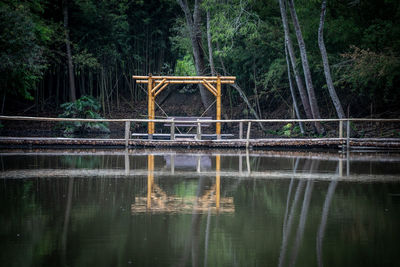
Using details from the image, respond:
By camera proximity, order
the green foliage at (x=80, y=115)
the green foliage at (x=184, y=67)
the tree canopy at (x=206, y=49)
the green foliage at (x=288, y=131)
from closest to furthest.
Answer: the tree canopy at (x=206, y=49) < the green foliage at (x=288, y=131) < the green foliage at (x=80, y=115) < the green foliage at (x=184, y=67)

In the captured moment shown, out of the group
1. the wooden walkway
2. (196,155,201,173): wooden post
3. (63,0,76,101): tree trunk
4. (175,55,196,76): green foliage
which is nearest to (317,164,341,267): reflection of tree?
(196,155,201,173): wooden post

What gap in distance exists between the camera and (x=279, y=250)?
5992mm

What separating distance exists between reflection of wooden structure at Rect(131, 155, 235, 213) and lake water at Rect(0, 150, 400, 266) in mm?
15

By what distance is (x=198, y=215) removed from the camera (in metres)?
7.69

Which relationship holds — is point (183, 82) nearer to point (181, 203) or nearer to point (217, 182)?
point (217, 182)

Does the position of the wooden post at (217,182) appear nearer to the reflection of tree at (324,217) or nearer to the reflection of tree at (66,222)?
the reflection of tree at (324,217)

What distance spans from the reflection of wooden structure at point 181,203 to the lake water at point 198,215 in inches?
0.6

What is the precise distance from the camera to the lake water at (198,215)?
5793 mm

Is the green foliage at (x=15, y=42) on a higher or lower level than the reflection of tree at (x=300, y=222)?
higher

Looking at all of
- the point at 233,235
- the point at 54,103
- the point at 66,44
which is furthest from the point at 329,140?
the point at 54,103

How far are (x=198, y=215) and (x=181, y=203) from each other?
0.88 m

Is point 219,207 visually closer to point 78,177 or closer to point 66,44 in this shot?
point 78,177

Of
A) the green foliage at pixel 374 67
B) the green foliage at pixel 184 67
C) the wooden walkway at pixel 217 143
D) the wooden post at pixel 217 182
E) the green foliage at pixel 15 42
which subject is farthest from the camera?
the green foliage at pixel 184 67

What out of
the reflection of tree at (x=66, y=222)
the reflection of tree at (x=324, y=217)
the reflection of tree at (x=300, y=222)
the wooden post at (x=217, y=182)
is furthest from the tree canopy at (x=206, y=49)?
the reflection of tree at (x=66, y=222)
